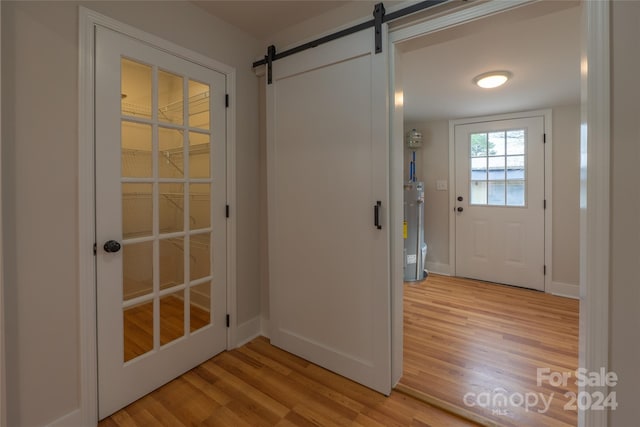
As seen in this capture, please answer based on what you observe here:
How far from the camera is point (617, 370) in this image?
1110 mm

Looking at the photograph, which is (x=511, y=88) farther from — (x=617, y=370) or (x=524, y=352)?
(x=617, y=370)

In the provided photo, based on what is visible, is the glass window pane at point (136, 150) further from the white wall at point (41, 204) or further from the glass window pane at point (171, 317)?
the glass window pane at point (171, 317)

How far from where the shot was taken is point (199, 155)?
1970 millimetres

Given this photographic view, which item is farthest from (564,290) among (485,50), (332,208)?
(332,208)

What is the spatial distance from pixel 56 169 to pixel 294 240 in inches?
53.4

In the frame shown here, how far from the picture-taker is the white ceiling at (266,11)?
187 centimetres

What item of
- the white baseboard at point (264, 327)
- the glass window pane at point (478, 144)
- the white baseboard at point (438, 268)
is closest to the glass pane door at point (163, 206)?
the white baseboard at point (264, 327)

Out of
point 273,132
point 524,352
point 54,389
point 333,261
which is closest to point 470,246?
point 524,352

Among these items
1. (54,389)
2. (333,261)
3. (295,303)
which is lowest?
(54,389)

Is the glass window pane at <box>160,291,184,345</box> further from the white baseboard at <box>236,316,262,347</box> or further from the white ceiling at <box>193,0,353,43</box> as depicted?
the white ceiling at <box>193,0,353,43</box>

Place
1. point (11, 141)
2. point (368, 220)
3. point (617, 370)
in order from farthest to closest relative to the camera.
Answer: point (368, 220)
point (11, 141)
point (617, 370)

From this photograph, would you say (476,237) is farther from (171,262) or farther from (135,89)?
(135,89)

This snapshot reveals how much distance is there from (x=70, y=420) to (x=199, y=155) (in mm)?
1556

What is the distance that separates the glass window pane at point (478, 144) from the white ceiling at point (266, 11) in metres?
2.87
